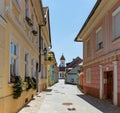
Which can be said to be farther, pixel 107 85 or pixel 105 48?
pixel 107 85

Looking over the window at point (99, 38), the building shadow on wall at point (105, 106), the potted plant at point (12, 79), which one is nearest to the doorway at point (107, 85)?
the window at point (99, 38)

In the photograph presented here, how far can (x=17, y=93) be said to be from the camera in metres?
9.84

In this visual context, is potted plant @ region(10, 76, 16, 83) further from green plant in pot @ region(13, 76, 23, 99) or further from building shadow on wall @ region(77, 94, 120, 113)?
building shadow on wall @ region(77, 94, 120, 113)

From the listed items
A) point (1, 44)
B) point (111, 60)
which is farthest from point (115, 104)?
point (1, 44)

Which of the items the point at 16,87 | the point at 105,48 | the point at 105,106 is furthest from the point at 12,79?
the point at 105,48

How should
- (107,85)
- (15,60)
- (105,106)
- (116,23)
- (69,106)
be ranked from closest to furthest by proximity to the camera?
(15,60) < (69,106) < (105,106) < (116,23) < (107,85)

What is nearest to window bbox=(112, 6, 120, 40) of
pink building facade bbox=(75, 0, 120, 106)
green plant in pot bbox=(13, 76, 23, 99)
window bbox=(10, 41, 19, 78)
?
pink building facade bbox=(75, 0, 120, 106)

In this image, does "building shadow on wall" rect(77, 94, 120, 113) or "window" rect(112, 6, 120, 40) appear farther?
"window" rect(112, 6, 120, 40)

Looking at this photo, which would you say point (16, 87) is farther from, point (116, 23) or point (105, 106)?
point (116, 23)

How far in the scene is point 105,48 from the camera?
52.1ft

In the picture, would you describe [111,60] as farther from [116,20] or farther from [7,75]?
[7,75]

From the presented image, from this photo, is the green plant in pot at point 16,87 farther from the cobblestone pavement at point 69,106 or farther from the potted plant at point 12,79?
the cobblestone pavement at point 69,106

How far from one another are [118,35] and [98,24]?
4.68 m

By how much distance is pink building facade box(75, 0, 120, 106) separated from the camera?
44.5 feet
